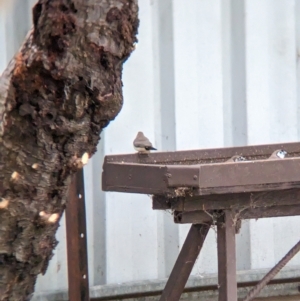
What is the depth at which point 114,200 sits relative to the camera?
10.5 ft

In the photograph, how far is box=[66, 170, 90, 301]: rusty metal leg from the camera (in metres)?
3.01

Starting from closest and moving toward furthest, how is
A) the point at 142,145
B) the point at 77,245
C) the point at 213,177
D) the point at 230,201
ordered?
the point at 213,177 → the point at 230,201 → the point at 142,145 → the point at 77,245

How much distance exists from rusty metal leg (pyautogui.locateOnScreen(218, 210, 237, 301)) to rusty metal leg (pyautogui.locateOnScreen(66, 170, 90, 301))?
0.94m

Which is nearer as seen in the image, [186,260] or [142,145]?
[186,260]

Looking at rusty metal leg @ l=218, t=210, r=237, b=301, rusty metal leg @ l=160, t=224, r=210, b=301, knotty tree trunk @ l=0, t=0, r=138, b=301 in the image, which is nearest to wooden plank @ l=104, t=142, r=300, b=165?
rusty metal leg @ l=160, t=224, r=210, b=301

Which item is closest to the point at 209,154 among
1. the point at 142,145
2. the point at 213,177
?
the point at 142,145

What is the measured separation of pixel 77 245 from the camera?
302cm

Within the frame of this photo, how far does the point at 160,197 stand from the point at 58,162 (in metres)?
1.21

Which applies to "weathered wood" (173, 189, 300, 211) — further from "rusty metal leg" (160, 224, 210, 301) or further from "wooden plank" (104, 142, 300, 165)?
"wooden plank" (104, 142, 300, 165)

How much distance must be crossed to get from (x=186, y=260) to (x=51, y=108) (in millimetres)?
1411

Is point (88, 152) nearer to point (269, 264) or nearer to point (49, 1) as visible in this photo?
point (49, 1)

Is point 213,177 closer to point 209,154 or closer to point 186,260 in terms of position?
point 186,260

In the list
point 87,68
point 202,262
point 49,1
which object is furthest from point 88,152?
point 202,262

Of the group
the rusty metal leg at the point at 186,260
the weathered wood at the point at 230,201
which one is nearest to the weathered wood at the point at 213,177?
the weathered wood at the point at 230,201
